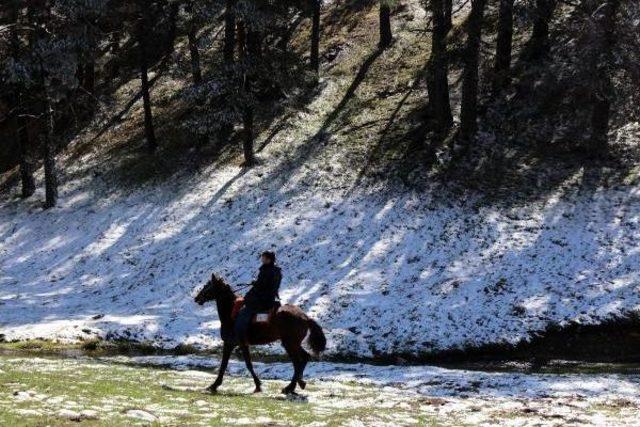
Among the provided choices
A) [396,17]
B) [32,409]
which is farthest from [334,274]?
[396,17]

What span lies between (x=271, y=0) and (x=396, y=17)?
11851 millimetres

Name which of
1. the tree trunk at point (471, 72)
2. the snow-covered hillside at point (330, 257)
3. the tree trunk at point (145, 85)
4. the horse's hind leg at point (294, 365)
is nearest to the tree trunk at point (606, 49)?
the snow-covered hillside at point (330, 257)

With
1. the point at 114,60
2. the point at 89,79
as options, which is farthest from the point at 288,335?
the point at 114,60

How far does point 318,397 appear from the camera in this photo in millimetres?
12531

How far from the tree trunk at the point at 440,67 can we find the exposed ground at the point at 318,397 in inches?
662

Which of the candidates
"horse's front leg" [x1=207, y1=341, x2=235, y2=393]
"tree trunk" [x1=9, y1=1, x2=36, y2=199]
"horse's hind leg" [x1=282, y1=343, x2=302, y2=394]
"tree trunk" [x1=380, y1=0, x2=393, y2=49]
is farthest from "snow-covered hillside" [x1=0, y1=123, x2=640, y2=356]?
"tree trunk" [x1=380, y1=0, x2=393, y2=49]

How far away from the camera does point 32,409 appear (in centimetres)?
934

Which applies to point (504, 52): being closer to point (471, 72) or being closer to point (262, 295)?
point (471, 72)

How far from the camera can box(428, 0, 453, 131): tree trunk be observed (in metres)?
28.7

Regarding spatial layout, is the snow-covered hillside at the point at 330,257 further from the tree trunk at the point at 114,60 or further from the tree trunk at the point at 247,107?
the tree trunk at the point at 114,60

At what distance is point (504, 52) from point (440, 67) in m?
5.82

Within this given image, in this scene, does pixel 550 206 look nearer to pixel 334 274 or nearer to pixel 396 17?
pixel 334 274

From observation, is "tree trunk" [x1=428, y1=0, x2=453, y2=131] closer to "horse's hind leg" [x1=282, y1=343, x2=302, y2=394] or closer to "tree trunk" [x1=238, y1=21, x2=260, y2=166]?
"tree trunk" [x1=238, y1=21, x2=260, y2=166]

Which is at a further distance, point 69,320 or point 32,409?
point 69,320
